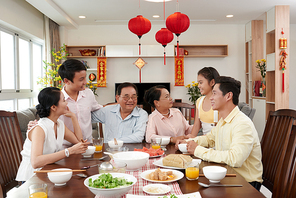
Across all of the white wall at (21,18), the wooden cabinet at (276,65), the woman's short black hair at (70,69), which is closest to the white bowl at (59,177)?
Result: the woman's short black hair at (70,69)

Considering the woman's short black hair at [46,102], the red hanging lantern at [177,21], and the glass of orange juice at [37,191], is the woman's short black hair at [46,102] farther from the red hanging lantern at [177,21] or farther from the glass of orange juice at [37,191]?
the red hanging lantern at [177,21]

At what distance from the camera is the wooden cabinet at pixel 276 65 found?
5.04 metres

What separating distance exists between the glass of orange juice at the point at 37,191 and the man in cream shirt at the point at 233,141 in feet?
2.82

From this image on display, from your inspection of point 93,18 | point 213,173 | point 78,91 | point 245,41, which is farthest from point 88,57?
point 213,173

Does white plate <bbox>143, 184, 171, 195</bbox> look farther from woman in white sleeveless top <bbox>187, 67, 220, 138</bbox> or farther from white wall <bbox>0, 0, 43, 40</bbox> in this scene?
white wall <bbox>0, 0, 43, 40</bbox>

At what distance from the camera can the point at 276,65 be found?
16.5ft

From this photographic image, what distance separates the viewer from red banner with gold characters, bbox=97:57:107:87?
21.4 ft

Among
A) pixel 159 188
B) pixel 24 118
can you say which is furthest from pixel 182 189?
pixel 24 118

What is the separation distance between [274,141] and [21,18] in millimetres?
4704

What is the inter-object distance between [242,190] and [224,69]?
597cm

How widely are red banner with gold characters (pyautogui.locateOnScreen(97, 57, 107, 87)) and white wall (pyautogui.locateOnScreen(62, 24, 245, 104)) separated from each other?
224mm

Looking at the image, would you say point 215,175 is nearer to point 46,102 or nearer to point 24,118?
point 46,102

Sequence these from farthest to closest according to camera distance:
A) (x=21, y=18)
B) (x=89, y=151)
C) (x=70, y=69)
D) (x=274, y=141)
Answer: (x=21, y=18) < (x=70, y=69) < (x=274, y=141) < (x=89, y=151)

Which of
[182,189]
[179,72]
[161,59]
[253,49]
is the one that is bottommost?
[182,189]
